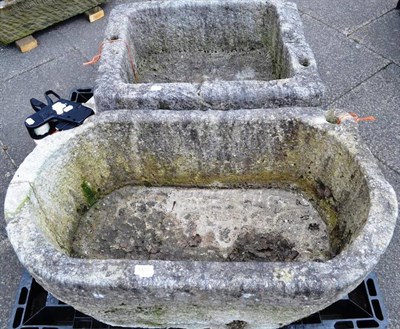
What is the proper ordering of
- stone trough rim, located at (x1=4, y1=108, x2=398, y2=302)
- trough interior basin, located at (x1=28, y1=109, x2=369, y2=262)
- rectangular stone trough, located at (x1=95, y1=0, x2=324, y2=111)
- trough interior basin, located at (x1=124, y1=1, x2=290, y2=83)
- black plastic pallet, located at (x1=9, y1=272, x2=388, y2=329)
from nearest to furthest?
stone trough rim, located at (x1=4, y1=108, x2=398, y2=302) < black plastic pallet, located at (x1=9, y1=272, x2=388, y2=329) < trough interior basin, located at (x1=28, y1=109, x2=369, y2=262) < rectangular stone trough, located at (x1=95, y1=0, x2=324, y2=111) < trough interior basin, located at (x1=124, y1=1, x2=290, y2=83)

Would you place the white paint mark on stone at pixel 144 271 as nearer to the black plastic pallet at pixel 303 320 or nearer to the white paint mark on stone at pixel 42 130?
the black plastic pallet at pixel 303 320

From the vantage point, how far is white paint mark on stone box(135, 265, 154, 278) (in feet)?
7.00

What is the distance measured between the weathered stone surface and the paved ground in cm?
76

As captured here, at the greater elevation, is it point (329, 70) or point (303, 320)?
point (329, 70)

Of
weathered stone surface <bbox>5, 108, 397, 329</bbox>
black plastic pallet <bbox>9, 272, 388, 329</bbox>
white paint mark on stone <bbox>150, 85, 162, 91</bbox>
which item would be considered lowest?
black plastic pallet <bbox>9, 272, 388, 329</bbox>

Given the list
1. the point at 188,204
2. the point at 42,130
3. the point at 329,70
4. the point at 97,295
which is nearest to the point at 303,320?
the point at 188,204

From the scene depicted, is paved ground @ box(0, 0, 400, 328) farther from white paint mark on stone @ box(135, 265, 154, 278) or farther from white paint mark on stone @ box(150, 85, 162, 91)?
white paint mark on stone @ box(150, 85, 162, 91)

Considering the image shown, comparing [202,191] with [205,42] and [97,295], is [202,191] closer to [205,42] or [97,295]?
[97,295]

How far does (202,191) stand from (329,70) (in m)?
2.05

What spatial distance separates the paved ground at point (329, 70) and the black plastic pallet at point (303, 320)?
0.98 feet

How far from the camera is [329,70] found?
14.4ft

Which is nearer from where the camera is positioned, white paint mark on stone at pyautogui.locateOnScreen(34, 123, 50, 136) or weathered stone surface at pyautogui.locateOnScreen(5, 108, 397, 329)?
weathered stone surface at pyautogui.locateOnScreen(5, 108, 397, 329)

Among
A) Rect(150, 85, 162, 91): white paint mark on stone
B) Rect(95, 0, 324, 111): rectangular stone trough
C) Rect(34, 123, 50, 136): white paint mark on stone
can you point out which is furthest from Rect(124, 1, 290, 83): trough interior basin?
Rect(34, 123, 50, 136): white paint mark on stone

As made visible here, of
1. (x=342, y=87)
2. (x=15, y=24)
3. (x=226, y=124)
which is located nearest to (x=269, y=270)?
(x=226, y=124)
